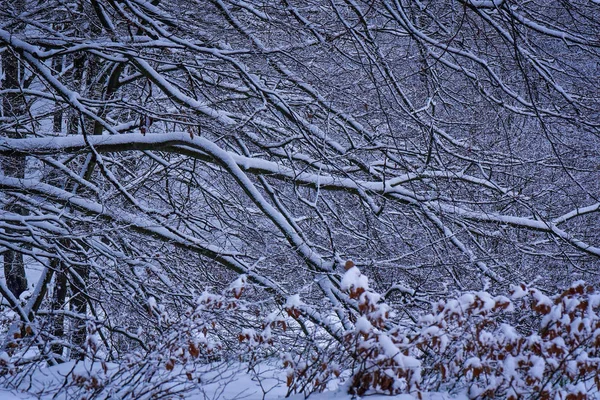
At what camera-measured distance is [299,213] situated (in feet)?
26.3

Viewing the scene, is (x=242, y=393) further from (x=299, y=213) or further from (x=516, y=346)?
(x=299, y=213)

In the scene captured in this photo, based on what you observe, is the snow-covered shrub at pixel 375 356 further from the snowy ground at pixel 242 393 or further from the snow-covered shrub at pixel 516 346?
the snow-covered shrub at pixel 516 346

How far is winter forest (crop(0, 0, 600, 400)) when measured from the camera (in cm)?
316

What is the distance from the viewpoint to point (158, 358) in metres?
3.34

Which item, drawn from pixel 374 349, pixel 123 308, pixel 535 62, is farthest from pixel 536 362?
pixel 123 308

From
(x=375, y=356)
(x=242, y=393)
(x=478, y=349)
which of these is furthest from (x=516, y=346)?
(x=242, y=393)

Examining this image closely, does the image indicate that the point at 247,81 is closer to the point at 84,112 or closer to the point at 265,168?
the point at 265,168

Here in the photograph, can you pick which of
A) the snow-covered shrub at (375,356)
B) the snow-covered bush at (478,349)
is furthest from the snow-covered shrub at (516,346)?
the snow-covered shrub at (375,356)

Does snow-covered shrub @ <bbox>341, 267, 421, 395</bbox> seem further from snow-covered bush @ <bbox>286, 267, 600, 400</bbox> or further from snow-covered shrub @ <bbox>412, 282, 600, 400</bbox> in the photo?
snow-covered shrub @ <bbox>412, 282, 600, 400</bbox>

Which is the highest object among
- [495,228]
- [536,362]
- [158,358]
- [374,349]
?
[495,228]

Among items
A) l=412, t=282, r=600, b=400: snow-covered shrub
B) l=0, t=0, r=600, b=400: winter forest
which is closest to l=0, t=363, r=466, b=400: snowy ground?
A: l=0, t=0, r=600, b=400: winter forest

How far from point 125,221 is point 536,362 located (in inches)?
142

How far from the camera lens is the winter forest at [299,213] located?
316 cm

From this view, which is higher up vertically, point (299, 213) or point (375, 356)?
point (299, 213)
